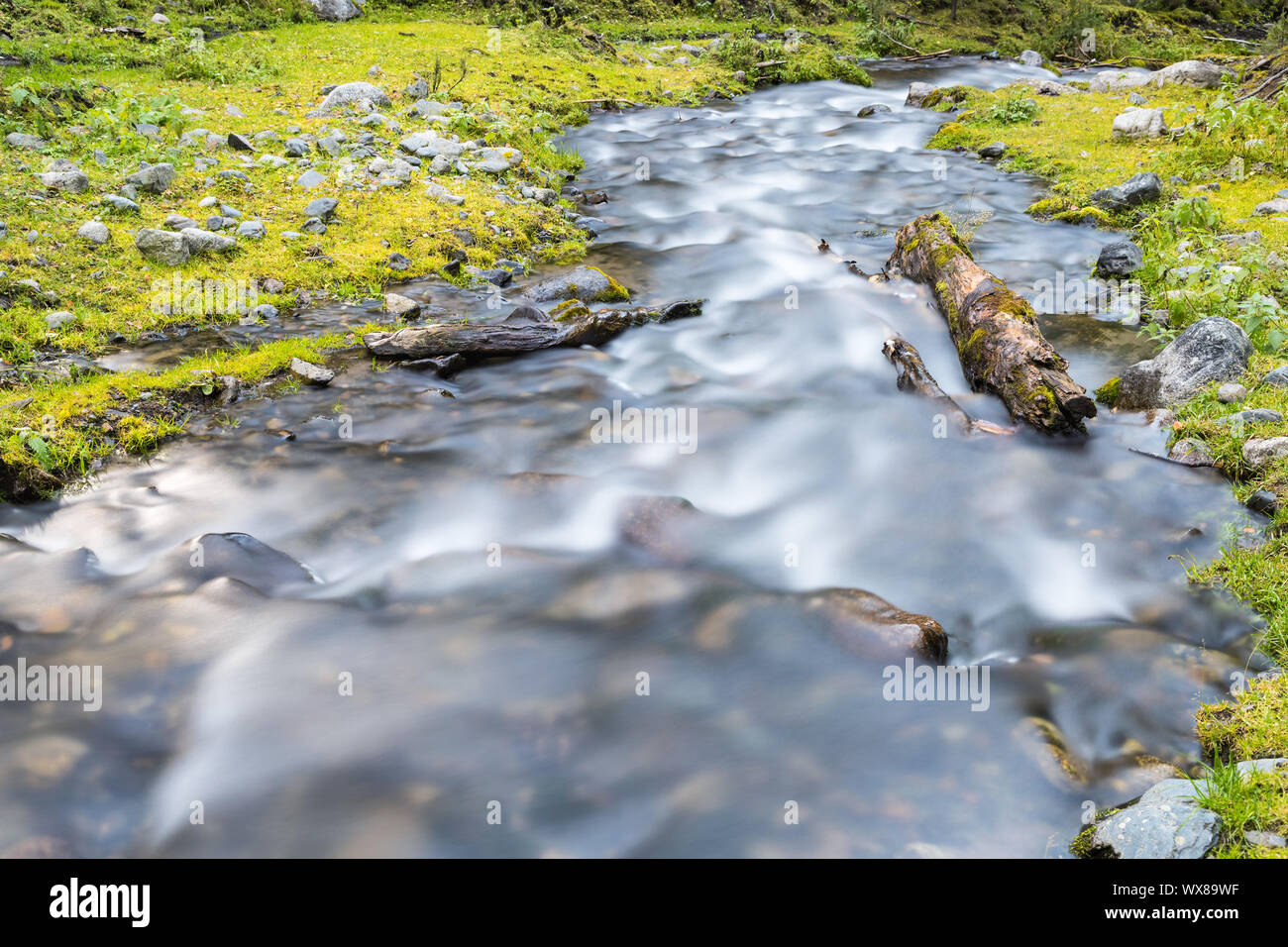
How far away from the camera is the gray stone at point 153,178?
9.68 metres

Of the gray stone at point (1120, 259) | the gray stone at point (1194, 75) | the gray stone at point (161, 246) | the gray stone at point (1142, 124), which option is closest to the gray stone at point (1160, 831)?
the gray stone at point (1120, 259)

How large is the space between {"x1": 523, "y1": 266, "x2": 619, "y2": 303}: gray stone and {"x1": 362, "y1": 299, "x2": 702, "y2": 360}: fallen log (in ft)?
2.12

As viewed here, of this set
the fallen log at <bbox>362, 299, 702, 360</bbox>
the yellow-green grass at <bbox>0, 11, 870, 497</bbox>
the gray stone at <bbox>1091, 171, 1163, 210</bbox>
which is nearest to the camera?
the yellow-green grass at <bbox>0, 11, 870, 497</bbox>

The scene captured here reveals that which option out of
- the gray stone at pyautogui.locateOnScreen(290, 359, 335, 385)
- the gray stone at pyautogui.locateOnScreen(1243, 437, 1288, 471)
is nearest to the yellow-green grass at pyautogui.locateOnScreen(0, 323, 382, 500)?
the gray stone at pyautogui.locateOnScreen(290, 359, 335, 385)

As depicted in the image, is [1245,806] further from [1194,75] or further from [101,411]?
[1194,75]

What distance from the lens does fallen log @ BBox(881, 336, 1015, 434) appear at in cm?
684

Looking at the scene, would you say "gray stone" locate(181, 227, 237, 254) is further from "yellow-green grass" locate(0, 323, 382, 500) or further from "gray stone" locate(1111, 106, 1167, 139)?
"gray stone" locate(1111, 106, 1167, 139)

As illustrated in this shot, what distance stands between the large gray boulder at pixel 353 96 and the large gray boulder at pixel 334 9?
11.0 meters

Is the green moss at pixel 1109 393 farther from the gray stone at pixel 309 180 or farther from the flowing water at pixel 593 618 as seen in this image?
the gray stone at pixel 309 180

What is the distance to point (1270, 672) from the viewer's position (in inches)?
167

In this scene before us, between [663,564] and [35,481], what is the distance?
4.83 meters

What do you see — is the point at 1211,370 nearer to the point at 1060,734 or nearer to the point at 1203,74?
the point at 1060,734

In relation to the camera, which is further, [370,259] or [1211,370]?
[370,259]
